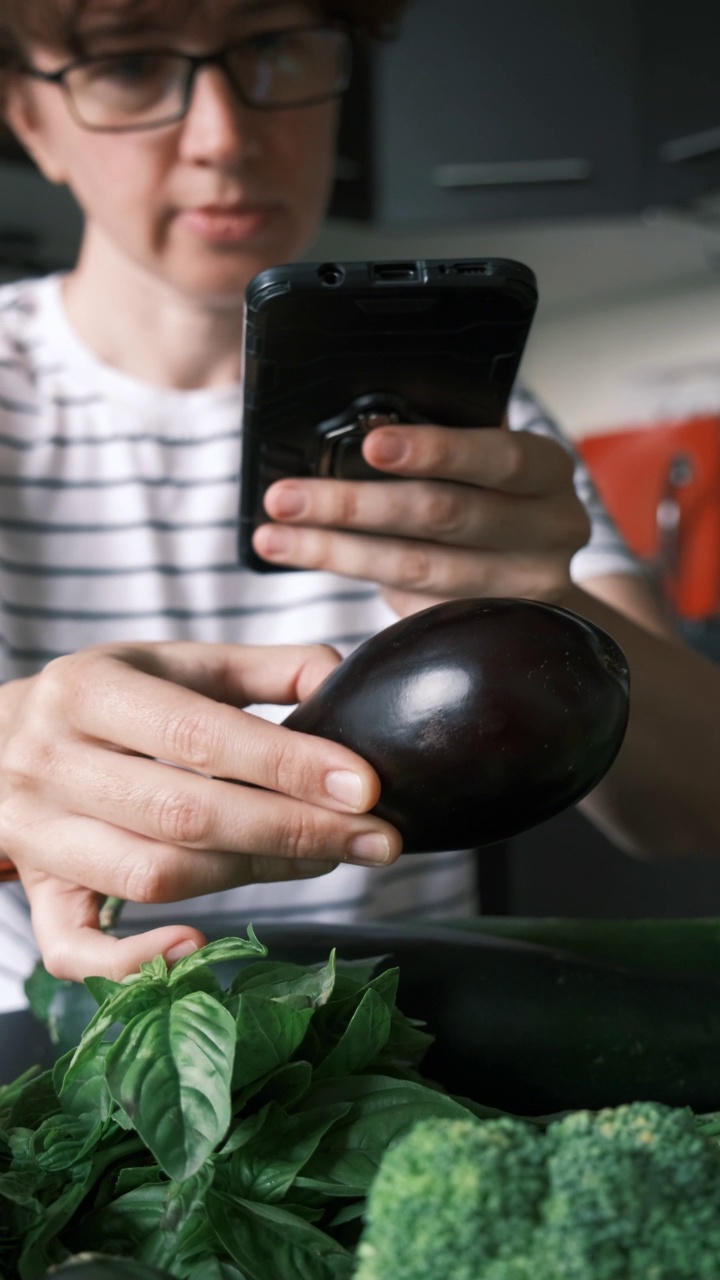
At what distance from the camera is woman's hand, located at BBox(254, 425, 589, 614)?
2.18 ft

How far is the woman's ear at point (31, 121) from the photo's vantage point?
3.56 feet

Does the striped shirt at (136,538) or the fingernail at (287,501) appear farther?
the striped shirt at (136,538)

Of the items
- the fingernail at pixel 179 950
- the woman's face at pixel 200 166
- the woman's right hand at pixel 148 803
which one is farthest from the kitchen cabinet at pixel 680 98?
the fingernail at pixel 179 950

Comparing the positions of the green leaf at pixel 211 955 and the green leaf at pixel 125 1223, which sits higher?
the green leaf at pixel 211 955

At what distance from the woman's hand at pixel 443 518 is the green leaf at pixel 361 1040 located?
1.14 feet

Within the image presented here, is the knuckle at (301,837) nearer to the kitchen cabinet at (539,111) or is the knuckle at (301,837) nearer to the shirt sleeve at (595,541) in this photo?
the shirt sleeve at (595,541)

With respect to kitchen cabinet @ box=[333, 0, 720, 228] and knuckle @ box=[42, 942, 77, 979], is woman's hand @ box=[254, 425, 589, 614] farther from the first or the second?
kitchen cabinet @ box=[333, 0, 720, 228]

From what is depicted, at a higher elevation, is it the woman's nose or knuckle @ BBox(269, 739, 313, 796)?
the woman's nose

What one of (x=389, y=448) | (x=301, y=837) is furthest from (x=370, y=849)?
(x=389, y=448)

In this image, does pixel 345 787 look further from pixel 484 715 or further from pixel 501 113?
pixel 501 113

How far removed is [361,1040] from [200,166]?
0.80m

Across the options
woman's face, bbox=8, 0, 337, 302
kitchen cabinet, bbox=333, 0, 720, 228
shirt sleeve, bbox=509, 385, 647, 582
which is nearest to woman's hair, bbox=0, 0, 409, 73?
woman's face, bbox=8, 0, 337, 302

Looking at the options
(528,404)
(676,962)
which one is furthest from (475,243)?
(676,962)

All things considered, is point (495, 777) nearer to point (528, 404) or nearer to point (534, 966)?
point (534, 966)
